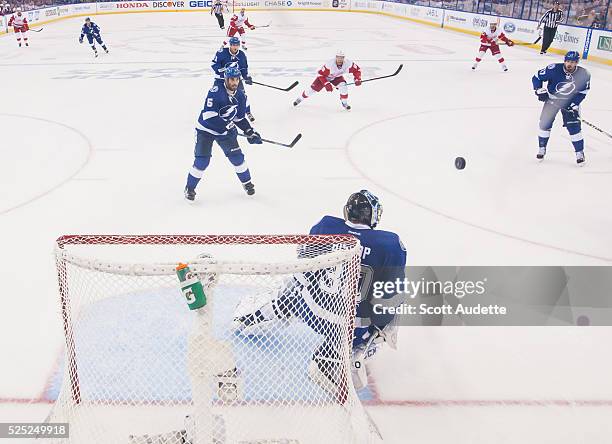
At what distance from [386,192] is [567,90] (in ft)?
7.37

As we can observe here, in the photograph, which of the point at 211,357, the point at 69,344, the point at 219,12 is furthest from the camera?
the point at 219,12

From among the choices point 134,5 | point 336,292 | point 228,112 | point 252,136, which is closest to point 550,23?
point 252,136

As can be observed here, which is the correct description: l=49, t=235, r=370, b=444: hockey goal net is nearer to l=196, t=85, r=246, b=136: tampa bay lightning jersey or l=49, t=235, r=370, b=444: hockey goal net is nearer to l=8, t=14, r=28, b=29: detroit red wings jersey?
l=196, t=85, r=246, b=136: tampa bay lightning jersey

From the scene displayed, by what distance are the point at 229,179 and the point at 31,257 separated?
2073mm

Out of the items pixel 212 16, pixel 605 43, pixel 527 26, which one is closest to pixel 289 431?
pixel 605 43

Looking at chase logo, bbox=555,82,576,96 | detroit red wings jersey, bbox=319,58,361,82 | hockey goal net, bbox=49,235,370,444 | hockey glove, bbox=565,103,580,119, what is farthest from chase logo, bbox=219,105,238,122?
detroit red wings jersey, bbox=319,58,361,82

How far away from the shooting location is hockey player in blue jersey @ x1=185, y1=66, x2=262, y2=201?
4.37 meters

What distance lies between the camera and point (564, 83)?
219 inches

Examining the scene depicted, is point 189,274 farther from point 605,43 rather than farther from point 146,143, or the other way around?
point 605,43

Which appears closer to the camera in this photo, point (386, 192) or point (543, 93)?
point (386, 192)

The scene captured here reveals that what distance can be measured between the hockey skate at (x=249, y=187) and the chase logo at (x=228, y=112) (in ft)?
2.29

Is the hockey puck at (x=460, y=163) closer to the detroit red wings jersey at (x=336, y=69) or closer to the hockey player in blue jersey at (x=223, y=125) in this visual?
the hockey player in blue jersey at (x=223, y=125)

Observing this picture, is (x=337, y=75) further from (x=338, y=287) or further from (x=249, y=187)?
(x=338, y=287)

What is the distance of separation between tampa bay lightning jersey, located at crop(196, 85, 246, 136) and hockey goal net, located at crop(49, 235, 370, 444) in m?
2.19
